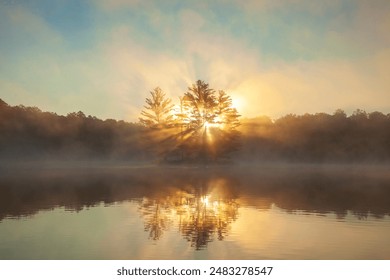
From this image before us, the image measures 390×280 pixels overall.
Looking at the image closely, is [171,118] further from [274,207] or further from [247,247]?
[247,247]

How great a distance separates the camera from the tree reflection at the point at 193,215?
12.5 meters

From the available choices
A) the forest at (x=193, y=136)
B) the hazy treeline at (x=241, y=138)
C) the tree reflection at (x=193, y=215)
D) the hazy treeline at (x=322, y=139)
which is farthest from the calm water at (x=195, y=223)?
the hazy treeline at (x=322, y=139)

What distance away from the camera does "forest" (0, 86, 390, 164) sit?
42906 mm

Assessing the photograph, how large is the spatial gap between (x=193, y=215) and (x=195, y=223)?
1494 millimetres

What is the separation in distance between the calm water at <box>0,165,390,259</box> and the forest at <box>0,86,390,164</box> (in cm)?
1960

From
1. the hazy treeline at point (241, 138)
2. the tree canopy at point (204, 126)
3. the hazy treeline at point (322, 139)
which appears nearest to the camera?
the tree canopy at point (204, 126)

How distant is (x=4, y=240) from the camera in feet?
38.5

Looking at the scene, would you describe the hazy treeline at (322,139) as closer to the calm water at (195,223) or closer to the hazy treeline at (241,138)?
the hazy treeline at (241,138)

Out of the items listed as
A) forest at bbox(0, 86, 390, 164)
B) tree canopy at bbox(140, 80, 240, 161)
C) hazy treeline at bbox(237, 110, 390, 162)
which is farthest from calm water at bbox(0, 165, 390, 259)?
hazy treeline at bbox(237, 110, 390, 162)

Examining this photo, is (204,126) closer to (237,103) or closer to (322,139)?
(237,103)

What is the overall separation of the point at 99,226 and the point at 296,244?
233 inches

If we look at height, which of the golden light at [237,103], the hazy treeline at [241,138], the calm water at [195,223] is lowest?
the calm water at [195,223]

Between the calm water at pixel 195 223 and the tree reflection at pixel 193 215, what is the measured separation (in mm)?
31
